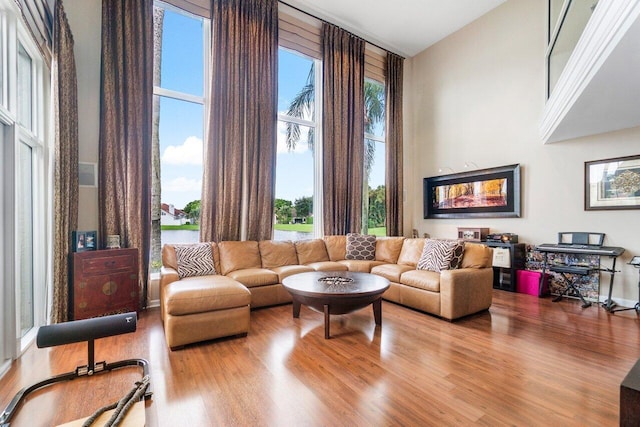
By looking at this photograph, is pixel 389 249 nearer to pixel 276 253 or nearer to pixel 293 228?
pixel 293 228

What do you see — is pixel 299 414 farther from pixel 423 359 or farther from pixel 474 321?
pixel 474 321

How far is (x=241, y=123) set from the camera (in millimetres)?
4648

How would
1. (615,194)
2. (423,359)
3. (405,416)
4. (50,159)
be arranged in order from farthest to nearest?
(615,194) < (50,159) < (423,359) < (405,416)

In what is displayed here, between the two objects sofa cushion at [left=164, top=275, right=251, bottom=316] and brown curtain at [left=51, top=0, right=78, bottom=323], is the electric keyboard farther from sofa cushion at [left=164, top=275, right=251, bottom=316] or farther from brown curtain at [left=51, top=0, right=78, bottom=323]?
brown curtain at [left=51, top=0, right=78, bottom=323]

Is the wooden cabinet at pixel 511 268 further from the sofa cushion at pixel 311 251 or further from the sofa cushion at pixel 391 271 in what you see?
the sofa cushion at pixel 311 251

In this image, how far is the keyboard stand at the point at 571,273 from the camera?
396cm

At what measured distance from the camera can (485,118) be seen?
5.62 meters

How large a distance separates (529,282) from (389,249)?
7.16 ft

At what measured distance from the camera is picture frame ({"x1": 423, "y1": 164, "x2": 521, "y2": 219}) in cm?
518

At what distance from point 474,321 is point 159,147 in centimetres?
464

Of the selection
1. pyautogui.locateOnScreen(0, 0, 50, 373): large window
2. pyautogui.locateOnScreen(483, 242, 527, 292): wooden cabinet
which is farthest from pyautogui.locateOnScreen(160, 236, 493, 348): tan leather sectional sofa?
pyautogui.locateOnScreen(483, 242, 527, 292): wooden cabinet

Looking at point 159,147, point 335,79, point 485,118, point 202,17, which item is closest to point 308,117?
point 335,79

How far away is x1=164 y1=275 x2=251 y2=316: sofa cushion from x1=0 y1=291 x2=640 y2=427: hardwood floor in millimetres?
351

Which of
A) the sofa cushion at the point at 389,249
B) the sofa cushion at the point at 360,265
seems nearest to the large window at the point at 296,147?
the sofa cushion at the point at 360,265
